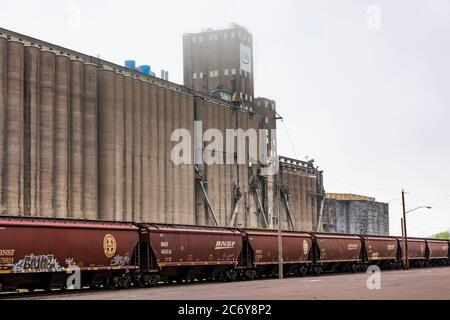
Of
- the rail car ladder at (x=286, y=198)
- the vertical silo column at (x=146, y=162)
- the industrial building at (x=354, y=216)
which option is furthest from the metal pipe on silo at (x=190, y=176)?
the industrial building at (x=354, y=216)

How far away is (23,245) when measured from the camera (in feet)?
112

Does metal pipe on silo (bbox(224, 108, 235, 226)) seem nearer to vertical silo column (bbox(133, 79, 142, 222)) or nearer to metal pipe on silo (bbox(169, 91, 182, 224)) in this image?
metal pipe on silo (bbox(169, 91, 182, 224))

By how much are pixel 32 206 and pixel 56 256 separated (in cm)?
3284

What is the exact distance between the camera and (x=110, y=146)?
259 ft

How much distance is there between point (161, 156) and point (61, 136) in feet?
58.3

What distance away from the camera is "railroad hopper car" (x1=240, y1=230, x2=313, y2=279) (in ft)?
174

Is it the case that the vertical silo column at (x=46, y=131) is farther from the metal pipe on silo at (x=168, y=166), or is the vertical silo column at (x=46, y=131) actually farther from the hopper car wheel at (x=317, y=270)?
the hopper car wheel at (x=317, y=270)

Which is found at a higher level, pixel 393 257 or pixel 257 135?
pixel 257 135

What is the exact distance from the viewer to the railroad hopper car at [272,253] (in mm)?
53000

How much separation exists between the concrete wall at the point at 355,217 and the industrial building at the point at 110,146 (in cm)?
2070

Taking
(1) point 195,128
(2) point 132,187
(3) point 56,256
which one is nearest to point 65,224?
(3) point 56,256

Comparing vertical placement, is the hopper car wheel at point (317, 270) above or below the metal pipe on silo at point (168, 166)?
below

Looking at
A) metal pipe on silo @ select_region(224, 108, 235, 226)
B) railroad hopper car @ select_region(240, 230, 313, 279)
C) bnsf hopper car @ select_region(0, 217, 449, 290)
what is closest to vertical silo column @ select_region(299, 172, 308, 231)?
metal pipe on silo @ select_region(224, 108, 235, 226)

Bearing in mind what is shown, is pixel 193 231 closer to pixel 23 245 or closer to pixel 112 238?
pixel 112 238
